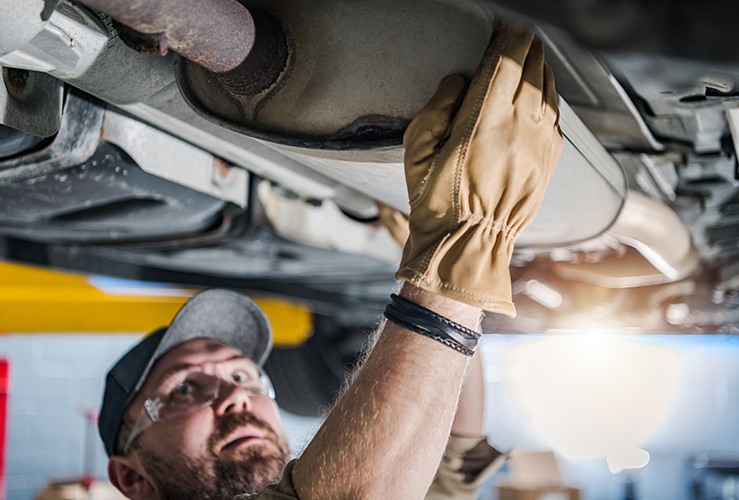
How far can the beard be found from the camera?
1216 millimetres

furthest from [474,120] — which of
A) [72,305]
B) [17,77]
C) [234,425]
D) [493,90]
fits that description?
[72,305]

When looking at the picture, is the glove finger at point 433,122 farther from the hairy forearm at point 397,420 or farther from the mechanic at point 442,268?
the hairy forearm at point 397,420

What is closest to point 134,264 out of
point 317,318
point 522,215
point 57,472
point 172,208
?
point 172,208

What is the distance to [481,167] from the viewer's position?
2.45ft

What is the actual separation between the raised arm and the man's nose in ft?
1.62

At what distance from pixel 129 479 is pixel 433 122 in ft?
3.16

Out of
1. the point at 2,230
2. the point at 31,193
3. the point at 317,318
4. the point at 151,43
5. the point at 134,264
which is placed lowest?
the point at 317,318

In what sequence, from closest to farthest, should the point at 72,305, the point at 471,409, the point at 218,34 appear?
the point at 218,34, the point at 471,409, the point at 72,305

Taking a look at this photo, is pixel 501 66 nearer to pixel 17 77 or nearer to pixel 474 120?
pixel 474 120

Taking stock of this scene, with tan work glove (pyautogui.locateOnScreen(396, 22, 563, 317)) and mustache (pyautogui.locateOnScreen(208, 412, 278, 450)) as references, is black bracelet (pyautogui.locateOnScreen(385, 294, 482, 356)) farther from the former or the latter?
mustache (pyautogui.locateOnScreen(208, 412, 278, 450))

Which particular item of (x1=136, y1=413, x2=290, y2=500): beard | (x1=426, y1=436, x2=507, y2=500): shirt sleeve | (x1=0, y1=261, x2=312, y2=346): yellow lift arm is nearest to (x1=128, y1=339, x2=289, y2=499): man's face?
(x1=136, y1=413, x2=290, y2=500): beard

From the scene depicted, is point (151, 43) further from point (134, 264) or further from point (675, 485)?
point (675, 485)

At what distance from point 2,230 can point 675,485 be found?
230 inches

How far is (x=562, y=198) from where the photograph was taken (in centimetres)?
106
